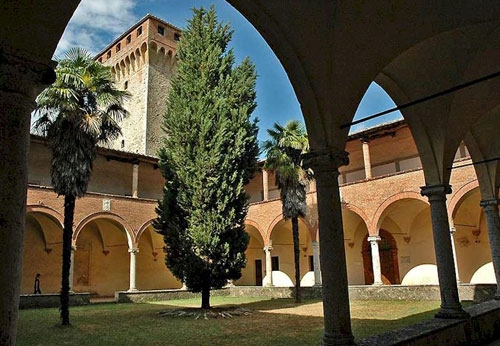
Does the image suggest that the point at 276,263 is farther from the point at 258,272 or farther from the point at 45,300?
the point at 45,300

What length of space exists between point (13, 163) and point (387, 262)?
2162 cm

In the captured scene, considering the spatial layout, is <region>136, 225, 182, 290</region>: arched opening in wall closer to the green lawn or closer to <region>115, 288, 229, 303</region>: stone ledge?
<region>115, 288, 229, 303</region>: stone ledge

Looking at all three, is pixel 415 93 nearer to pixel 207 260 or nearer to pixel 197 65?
pixel 207 260

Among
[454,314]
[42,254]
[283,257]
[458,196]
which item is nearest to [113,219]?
[42,254]

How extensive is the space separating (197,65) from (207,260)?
7278mm

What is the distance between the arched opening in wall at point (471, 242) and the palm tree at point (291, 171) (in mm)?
7183

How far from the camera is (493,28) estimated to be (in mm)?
6477

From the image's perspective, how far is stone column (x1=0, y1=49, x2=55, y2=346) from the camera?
252 centimetres

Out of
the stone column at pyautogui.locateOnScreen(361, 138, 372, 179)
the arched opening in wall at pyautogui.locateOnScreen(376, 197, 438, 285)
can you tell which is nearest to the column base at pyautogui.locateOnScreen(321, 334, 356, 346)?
the arched opening in wall at pyautogui.locateOnScreen(376, 197, 438, 285)

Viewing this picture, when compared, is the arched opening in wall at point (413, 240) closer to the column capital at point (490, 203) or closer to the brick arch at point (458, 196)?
the brick arch at point (458, 196)

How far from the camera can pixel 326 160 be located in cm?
519

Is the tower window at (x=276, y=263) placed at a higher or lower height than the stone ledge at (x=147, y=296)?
higher

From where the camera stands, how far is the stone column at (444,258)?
7020 mm

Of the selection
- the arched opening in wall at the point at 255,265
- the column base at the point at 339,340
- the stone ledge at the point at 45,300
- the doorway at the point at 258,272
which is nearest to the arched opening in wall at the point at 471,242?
the arched opening in wall at the point at 255,265
